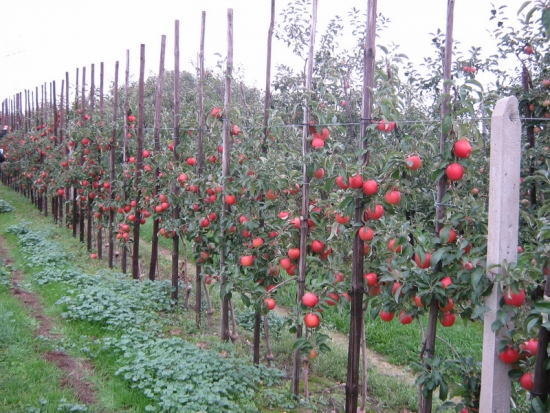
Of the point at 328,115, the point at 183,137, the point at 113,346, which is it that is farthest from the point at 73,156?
the point at 328,115

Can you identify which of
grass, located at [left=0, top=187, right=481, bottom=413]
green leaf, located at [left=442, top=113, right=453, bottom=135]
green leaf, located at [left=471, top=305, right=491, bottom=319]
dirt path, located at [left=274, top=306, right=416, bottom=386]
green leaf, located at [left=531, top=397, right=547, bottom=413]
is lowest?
dirt path, located at [left=274, top=306, right=416, bottom=386]

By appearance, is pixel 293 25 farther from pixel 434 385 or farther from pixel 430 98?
pixel 434 385

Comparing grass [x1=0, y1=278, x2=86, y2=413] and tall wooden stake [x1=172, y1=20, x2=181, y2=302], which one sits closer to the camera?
grass [x1=0, y1=278, x2=86, y2=413]

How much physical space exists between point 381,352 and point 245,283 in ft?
6.85

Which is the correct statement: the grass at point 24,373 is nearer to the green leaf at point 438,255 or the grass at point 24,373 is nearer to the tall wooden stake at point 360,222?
the tall wooden stake at point 360,222

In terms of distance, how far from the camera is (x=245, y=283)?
12.7 feet

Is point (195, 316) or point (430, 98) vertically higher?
point (430, 98)

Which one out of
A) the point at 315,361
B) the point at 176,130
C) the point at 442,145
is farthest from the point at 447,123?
the point at 176,130

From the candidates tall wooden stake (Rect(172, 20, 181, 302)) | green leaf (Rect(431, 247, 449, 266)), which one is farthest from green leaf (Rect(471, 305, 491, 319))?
tall wooden stake (Rect(172, 20, 181, 302))

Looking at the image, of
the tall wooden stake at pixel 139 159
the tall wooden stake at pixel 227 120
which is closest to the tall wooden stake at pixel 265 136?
the tall wooden stake at pixel 227 120

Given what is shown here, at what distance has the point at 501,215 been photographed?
7.25 ft

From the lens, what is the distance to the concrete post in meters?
2.20

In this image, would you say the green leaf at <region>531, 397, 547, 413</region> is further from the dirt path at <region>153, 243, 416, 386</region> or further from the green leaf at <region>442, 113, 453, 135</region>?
the dirt path at <region>153, 243, 416, 386</region>

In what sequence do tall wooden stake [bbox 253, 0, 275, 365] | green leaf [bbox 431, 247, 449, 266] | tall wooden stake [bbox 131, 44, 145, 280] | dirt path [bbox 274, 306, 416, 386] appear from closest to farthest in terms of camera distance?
green leaf [bbox 431, 247, 449, 266] → tall wooden stake [bbox 253, 0, 275, 365] → dirt path [bbox 274, 306, 416, 386] → tall wooden stake [bbox 131, 44, 145, 280]
